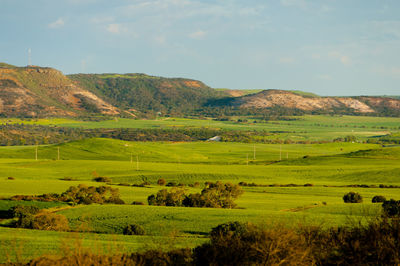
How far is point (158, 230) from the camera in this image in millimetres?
39000

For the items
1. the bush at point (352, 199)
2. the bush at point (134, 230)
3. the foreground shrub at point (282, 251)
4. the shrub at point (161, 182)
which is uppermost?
the foreground shrub at point (282, 251)

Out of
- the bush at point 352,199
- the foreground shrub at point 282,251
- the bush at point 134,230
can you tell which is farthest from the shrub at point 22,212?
the bush at point 352,199

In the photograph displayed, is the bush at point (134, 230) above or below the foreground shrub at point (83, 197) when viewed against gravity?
above

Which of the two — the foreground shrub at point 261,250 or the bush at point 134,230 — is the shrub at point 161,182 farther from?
the foreground shrub at point 261,250

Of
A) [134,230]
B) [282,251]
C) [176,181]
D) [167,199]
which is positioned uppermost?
[282,251]

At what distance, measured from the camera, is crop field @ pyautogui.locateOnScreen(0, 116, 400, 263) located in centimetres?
3052

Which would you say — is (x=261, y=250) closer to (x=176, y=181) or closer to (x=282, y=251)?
(x=282, y=251)

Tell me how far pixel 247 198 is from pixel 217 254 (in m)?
47.6

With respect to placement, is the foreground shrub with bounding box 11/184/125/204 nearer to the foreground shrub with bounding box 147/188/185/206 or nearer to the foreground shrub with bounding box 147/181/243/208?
the foreground shrub with bounding box 147/188/185/206

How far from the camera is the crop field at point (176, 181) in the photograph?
100 ft

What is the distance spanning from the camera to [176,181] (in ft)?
297

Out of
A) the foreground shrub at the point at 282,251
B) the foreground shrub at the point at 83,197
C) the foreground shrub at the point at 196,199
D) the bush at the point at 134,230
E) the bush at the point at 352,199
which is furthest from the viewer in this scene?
the bush at the point at 352,199

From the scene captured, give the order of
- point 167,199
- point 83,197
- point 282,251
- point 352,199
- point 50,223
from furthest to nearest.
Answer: point 352,199
point 83,197
point 167,199
point 50,223
point 282,251

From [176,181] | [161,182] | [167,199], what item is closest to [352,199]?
[167,199]
